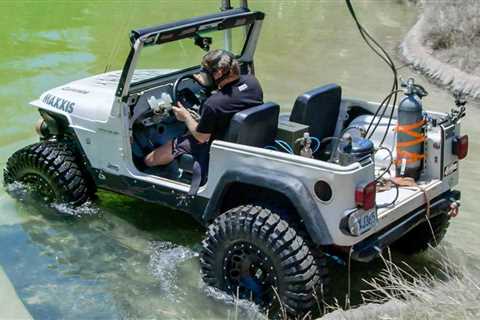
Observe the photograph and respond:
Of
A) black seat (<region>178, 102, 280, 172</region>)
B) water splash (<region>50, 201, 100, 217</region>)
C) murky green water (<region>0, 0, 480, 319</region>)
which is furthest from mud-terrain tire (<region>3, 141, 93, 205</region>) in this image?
black seat (<region>178, 102, 280, 172</region>)

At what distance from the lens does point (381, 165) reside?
5.18 m

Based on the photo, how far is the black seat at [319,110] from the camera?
5070 mm

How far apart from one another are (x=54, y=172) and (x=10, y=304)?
1219 mm

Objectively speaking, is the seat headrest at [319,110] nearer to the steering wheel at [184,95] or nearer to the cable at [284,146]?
the cable at [284,146]

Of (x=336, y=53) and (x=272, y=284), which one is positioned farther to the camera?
(x=336, y=53)

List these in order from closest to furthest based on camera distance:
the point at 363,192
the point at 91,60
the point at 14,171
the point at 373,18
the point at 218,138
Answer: the point at 363,192, the point at 218,138, the point at 14,171, the point at 91,60, the point at 373,18

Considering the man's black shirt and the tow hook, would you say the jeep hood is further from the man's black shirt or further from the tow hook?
the tow hook

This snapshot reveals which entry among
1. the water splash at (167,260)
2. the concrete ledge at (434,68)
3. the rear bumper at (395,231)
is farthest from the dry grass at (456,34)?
the water splash at (167,260)

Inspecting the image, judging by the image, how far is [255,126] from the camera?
4.73 metres

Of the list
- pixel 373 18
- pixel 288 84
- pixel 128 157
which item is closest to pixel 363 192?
pixel 128 157

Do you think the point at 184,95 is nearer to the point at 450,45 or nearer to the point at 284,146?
the point at 284,146

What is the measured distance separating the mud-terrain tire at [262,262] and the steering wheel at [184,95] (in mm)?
1306

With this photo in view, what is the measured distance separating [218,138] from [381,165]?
1.17 m

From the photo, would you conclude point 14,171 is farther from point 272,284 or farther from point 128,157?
point 272,284
